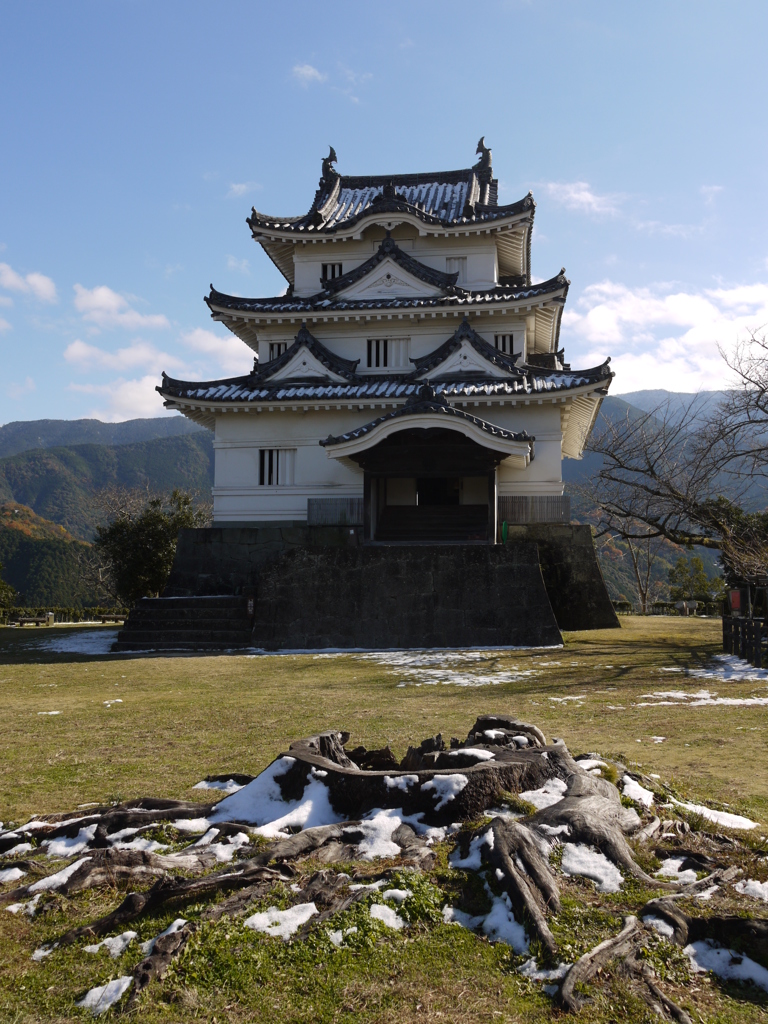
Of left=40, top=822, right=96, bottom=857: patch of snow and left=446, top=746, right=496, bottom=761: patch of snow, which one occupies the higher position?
left=446, top=746, right=496, bottom=761: patch of snow

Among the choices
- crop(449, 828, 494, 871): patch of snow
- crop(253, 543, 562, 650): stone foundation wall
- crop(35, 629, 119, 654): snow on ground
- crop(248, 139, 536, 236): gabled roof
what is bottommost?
crop(35, 629, 119, 654): snow on ground

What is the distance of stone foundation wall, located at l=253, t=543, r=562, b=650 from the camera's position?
1672cm

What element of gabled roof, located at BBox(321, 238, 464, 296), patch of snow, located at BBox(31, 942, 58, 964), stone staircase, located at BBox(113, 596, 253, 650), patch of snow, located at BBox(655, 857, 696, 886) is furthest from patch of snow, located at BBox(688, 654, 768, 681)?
gabled roof, located at BBox(321, 238, 464, 296)

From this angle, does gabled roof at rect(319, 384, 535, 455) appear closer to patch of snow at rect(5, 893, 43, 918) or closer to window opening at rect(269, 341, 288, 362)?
window opening at rect(269, 341, 288, 362)

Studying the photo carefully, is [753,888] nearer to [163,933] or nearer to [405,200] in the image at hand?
[163,933]

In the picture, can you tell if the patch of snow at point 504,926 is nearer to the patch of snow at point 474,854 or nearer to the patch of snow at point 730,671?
the patch of snow at point 474,854

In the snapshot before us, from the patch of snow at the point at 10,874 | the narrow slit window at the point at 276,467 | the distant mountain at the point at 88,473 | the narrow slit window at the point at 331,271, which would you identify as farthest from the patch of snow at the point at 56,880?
the distant mountain at the point at 88,473

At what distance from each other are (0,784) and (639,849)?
15.9 feet

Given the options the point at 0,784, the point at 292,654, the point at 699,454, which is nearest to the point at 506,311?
the point at 699,454

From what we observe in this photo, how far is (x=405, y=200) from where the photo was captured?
26.5 metres

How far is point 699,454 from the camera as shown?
1602 centimetres

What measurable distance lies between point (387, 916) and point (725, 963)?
142 cm

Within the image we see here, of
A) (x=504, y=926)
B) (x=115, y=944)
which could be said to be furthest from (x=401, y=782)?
(x=115, y=944)

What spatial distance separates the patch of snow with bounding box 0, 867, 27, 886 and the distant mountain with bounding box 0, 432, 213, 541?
355 ft
